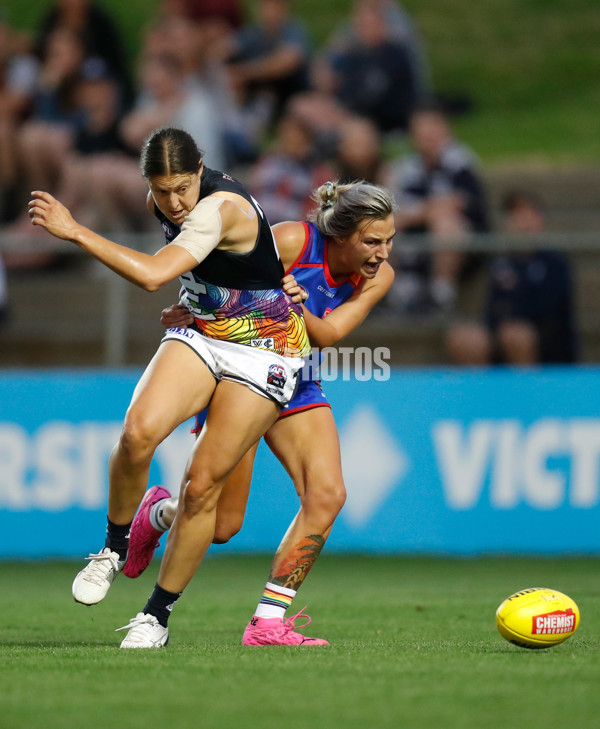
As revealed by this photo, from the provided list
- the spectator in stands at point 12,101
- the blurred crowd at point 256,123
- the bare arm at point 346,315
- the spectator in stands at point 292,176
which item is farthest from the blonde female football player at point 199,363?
the spectator in stands at point 12,101

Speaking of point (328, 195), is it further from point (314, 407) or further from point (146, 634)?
point (146, 634)

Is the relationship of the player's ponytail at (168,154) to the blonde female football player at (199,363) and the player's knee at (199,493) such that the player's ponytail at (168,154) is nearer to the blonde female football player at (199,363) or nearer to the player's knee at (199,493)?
the blonde female football player at (199,363)

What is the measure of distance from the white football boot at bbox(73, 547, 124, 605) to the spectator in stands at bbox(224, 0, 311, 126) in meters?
10.4

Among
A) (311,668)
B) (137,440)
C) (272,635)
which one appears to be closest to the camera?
(311,668)

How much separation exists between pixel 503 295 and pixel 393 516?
2621mm

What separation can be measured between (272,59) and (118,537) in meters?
10.6

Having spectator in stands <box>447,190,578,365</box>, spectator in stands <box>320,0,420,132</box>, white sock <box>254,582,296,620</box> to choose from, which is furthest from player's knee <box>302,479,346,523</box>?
spectator in stands <box>320,0,420,132</box>

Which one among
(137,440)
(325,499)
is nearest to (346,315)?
(325,499)

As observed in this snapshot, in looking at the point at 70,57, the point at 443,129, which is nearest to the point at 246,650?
the point at 443,129

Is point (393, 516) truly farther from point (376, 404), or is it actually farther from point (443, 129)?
point (443, 129)

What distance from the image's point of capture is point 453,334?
1247 cm

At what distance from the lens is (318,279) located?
6.50 meters

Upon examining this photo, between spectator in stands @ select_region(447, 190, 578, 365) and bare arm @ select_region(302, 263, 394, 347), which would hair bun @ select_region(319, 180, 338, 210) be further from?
spectator in stands @ select_region(447, 190, 578, 365)

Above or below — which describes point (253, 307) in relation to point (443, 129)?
below
